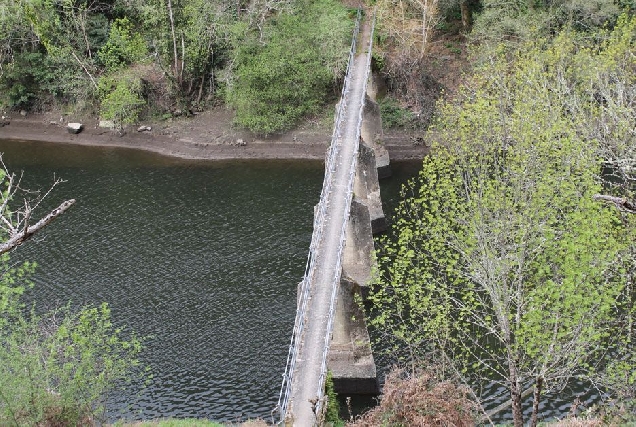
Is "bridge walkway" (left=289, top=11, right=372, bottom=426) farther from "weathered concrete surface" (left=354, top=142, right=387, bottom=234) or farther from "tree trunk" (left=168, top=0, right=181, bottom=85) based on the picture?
"tree trunk" (left=168, top=0, right=181, bottom=85)

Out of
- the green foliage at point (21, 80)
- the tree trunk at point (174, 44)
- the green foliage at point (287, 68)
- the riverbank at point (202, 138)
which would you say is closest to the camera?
the tree trunk at point (174, 44)

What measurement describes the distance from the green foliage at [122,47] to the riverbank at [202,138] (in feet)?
17.8

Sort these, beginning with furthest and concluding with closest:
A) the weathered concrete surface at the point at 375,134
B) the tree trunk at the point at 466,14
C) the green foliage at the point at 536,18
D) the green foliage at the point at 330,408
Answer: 1. the tree trunk at the point at 466,14
2. the weathered concrete surface at the point at 375,134
3. the green foliage at the point at 536,18
4. the green foliage at the point at 330,408

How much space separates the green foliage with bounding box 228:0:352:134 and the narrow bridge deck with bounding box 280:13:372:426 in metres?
6.28

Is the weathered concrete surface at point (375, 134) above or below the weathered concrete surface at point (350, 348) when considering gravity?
above

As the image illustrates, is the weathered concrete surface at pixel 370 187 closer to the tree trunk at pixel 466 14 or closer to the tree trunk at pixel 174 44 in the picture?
the tree trunk at pixel 466 14

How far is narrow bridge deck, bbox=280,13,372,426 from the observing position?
26.7 metres

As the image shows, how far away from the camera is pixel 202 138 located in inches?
2233

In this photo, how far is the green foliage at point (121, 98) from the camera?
5631 cm

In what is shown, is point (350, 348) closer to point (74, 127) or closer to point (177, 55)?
point (177, 55)

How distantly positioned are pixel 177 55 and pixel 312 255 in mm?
29972

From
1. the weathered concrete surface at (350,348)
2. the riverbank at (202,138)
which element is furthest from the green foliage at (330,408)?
the riverbank at (202,138)

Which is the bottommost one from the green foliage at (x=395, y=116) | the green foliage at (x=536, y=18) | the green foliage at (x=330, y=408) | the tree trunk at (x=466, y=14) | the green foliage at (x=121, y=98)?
the green foliage at (x=330, y=408)

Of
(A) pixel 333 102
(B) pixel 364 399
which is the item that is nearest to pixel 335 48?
(A) pixel 333 102
